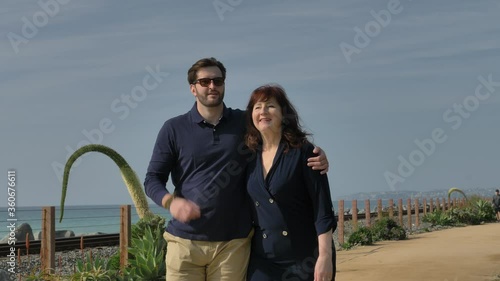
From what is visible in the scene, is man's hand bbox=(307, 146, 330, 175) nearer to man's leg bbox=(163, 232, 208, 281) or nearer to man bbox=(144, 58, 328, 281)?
man bbox=(144, 58, 328, 281)

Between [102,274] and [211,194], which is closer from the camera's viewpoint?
[211,194]

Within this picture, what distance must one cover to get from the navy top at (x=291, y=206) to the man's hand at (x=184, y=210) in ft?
1.06

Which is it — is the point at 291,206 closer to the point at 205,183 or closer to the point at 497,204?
the point at 205,183

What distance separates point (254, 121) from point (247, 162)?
27cm

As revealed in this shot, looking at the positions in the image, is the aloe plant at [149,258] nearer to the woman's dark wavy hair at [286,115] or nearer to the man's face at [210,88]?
the man's face at [210,88]

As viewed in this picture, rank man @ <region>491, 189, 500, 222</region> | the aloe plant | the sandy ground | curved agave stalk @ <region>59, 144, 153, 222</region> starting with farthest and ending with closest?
1. man @ <region>491, 189, 500, 222</region>
2. curved agave stalk @ <region>59, 144, 153, 222</region>
3. the sandy ground
4. the aloe plant

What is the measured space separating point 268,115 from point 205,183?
580mm

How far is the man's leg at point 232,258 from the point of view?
14.2 feet

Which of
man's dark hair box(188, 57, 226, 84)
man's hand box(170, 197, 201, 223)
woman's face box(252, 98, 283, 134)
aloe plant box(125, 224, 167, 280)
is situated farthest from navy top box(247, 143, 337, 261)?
aloe plant box(125, 224, 167, 280)

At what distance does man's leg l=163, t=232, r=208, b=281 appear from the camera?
14.5 feet

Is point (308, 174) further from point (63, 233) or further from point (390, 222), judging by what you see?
point (63, 233)

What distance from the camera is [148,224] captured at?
9.02 metres

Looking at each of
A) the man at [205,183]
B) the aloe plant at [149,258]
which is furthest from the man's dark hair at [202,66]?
the aloe plant at [149,258]

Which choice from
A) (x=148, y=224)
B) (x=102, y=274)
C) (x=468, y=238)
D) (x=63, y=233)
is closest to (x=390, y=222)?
(x=468, y=238)
